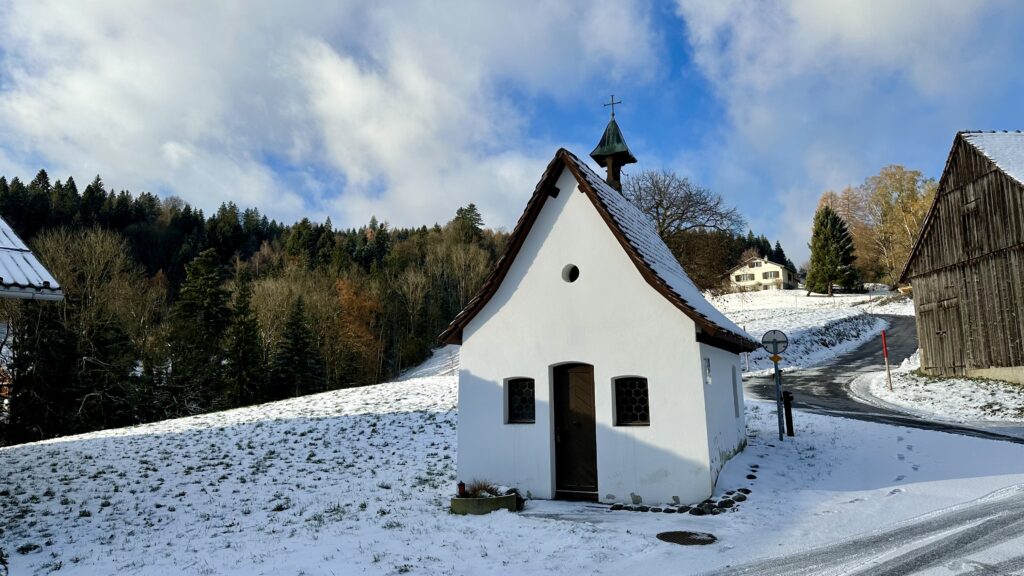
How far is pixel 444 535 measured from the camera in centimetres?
885

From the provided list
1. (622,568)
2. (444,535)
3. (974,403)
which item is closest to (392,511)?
(444,535)

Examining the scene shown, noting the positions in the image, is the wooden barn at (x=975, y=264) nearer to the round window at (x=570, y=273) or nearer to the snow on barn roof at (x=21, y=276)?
the round window at (x=570, y=273)

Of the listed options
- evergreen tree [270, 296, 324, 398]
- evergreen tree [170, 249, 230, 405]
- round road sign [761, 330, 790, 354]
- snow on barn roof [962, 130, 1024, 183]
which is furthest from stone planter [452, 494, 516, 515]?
evergreen tree [270, 296, 324, 398]

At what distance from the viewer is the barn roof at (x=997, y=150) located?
22.5 meters

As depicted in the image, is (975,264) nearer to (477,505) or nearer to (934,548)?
(934,548)

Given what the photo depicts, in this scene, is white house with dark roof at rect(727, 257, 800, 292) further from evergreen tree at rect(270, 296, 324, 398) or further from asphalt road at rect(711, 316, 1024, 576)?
asphalt road at rect(711, 316, 1024, 576)

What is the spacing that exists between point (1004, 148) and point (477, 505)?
26.4 m

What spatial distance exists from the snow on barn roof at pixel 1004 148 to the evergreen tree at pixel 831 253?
50837 mm

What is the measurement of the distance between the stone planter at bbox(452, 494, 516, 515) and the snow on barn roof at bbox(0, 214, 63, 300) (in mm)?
7195

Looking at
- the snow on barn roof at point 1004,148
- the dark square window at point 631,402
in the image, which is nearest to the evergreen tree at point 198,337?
the dark square window at point 631,402

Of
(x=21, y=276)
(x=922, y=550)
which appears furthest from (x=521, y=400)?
(x=21, y=276)

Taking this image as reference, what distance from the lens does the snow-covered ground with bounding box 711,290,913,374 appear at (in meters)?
38.7

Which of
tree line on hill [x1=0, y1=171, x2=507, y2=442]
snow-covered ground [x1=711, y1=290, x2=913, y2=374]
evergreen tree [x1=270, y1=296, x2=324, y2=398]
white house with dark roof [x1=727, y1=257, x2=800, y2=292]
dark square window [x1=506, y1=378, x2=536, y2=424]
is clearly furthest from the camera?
white house with dark roof [x1=727, y1=257, x2=800, y2=292]

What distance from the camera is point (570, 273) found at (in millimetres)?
12352
